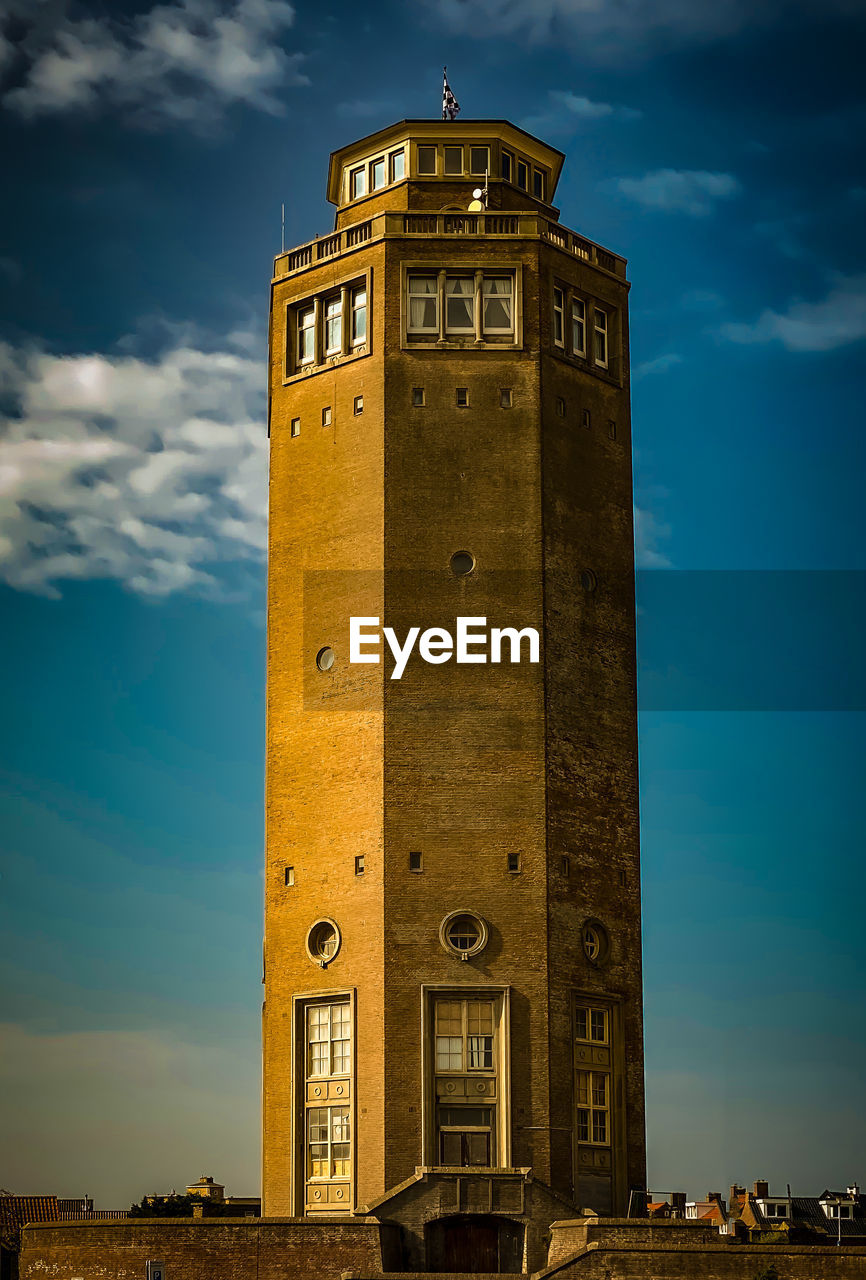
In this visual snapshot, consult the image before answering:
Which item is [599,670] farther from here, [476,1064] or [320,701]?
[476,1064]

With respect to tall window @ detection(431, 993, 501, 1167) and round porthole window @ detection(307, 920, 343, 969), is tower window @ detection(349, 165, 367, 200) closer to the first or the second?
round porthole window @ detection(307, 920, 343, 969)

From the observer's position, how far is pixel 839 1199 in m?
79.9

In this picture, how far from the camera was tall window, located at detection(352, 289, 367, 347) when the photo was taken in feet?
192

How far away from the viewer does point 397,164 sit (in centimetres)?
6253

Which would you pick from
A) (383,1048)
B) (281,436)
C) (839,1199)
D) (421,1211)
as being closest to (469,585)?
(281,436)

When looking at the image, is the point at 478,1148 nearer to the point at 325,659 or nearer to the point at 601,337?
the point at 325,659

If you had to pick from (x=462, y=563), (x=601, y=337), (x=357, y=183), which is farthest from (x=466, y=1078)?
(x=357, y=183)

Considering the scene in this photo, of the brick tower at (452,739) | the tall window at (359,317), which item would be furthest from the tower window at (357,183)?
the tall window at (359,317)

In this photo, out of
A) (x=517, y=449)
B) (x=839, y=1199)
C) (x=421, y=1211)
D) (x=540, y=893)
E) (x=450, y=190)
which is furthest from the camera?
(x=839, y=1199)

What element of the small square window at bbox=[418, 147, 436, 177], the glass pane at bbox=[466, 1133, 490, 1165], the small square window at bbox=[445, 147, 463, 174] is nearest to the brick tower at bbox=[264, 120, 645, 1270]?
the glass pane at bbox=[466, 1133, 490, 1165]

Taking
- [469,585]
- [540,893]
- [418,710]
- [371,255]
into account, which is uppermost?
[371,255]

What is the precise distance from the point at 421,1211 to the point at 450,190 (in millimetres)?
32152

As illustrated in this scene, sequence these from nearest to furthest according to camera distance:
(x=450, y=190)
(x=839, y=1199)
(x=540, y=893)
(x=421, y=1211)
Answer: (x=421, y=1211), (x=540, y=893), (x=450, y=190), (x=839, y=1199)

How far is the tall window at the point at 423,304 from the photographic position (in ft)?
189
